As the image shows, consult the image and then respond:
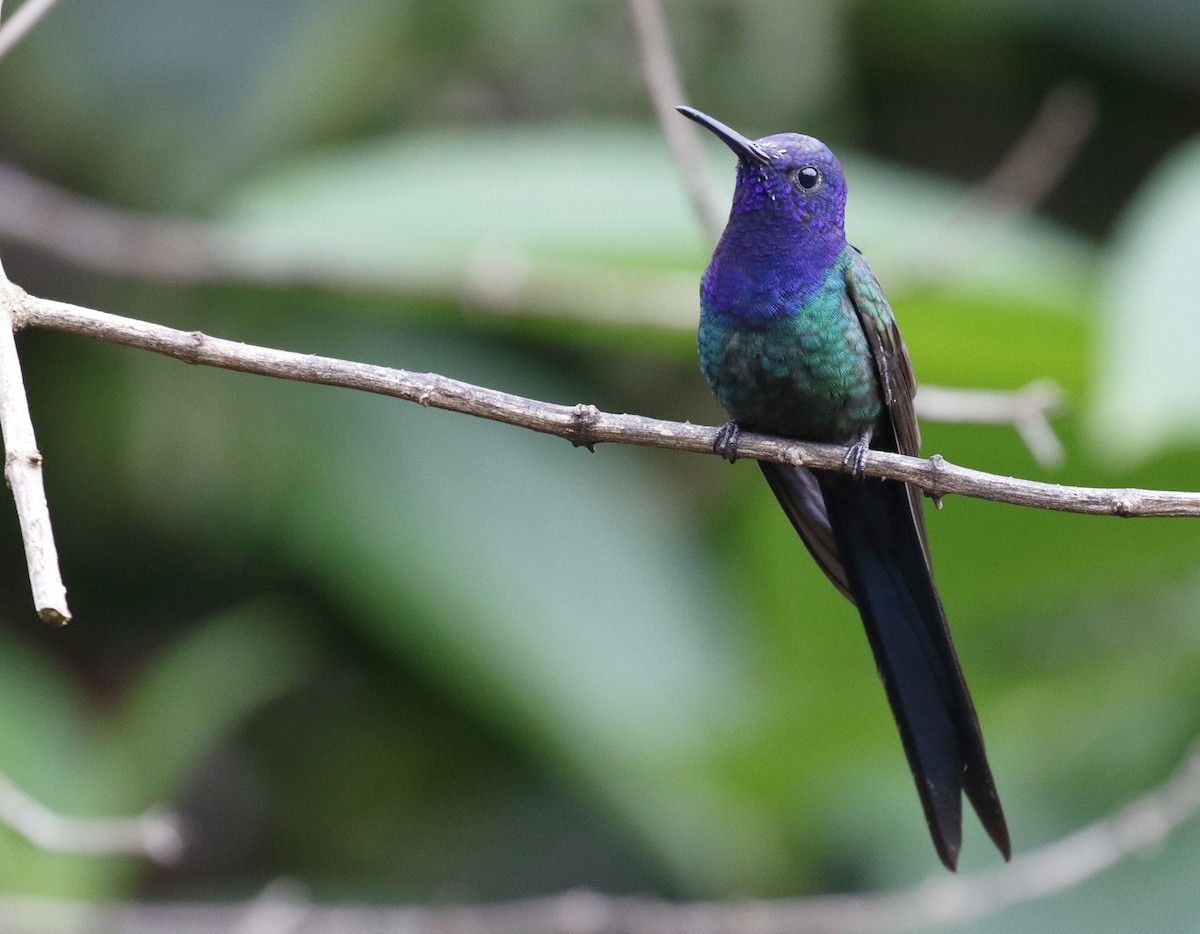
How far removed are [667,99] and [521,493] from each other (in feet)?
7.28

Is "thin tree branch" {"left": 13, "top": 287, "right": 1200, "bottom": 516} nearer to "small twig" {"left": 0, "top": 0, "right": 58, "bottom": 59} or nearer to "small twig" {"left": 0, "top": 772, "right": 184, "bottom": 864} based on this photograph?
"small twig" {"left": 0, "top": 0, "right": 58, "bottom": 59}

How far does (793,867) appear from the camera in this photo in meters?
3.85

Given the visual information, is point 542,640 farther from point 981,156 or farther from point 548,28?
point 981,156

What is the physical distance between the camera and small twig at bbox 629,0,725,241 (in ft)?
8.52

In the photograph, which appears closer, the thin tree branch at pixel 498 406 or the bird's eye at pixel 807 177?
the thin tree branch at pixel 498 406

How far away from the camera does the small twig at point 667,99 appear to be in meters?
2.60

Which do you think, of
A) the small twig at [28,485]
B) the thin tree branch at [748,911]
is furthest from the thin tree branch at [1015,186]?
the small twig at [28,485]

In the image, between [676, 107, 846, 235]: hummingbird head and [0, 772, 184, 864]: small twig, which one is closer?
[0, 772, 184, 864]: small twig

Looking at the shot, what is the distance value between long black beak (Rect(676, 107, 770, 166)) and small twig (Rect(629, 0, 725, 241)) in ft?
0.52

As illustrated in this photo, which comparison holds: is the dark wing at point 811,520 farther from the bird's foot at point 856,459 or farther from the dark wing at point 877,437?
the bird's foot at point 856,459

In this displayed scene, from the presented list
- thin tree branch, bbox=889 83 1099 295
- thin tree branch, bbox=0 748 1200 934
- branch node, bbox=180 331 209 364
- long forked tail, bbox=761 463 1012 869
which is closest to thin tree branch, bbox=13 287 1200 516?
branch node, bbox=180 331 209 364

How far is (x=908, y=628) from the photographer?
2.52m

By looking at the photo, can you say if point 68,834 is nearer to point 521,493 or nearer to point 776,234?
point 776,234

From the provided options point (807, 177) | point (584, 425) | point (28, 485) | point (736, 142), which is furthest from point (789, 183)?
point (28, 485)
